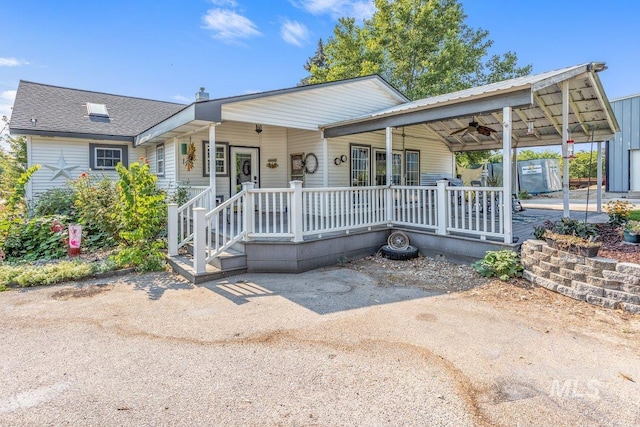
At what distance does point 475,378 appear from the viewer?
2799 mm

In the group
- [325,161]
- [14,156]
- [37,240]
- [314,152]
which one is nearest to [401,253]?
[325,161]

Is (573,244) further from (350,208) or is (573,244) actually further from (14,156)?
(14,156)

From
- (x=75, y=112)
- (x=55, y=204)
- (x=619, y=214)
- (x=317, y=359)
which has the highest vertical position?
(x=75, y=112)

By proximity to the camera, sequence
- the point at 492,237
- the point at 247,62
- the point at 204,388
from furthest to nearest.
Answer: the point at 247,62
the point at 492,237
the point at 204,388

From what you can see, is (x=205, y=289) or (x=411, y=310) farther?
(x=205, y=289)

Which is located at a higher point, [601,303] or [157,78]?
[157,78]

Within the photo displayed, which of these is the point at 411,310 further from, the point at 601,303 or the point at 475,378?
the point at 601,303

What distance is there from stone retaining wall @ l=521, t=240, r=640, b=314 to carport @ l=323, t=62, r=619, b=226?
2.36ft

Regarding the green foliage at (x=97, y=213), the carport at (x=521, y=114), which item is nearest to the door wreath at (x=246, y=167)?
the carport at (x=521, y=114)

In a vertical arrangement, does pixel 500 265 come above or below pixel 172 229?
below

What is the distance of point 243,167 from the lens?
32.1ft

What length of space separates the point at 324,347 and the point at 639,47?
1803 cm

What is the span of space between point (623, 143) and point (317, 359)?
21.2 metres

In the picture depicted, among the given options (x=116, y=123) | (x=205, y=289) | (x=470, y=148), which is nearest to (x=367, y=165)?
(x=470, y=148)
